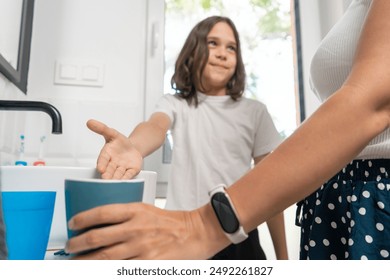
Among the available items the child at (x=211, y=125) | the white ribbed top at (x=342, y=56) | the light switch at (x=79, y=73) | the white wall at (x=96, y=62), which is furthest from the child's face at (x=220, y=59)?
the white ribbed top at (x=342, y=56)

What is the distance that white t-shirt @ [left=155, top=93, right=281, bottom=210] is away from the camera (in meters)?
1.03

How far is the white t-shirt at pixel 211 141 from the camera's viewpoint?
1027 millimetres

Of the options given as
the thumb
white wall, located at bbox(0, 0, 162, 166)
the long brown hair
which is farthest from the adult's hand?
white wall, located at bbox(0, 0, 162, 166)

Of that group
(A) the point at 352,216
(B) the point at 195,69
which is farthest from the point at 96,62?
(A) the point at 352,216

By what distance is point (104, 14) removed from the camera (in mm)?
1301

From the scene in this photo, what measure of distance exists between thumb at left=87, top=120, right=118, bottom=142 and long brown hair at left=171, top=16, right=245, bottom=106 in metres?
0.52

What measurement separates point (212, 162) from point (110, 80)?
537mm

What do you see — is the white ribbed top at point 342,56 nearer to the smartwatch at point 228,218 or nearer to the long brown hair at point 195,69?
the smartwatch at point 228,218

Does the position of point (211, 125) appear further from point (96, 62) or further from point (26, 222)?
point (26, 222)

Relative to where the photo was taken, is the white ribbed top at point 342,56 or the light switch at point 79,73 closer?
the white ribbed top at point 342,56

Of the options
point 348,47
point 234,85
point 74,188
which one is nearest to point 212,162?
point 234,85

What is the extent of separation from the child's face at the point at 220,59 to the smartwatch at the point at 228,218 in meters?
0.86

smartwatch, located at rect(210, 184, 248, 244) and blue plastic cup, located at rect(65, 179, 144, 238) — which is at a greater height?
blue plastic cup, located at rect(65, 179, 144, 238)

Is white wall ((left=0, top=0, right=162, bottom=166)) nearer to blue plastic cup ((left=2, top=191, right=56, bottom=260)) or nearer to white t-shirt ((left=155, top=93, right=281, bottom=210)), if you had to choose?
white t-shirt ((left=155, top=93, right=281, bottom=210))
